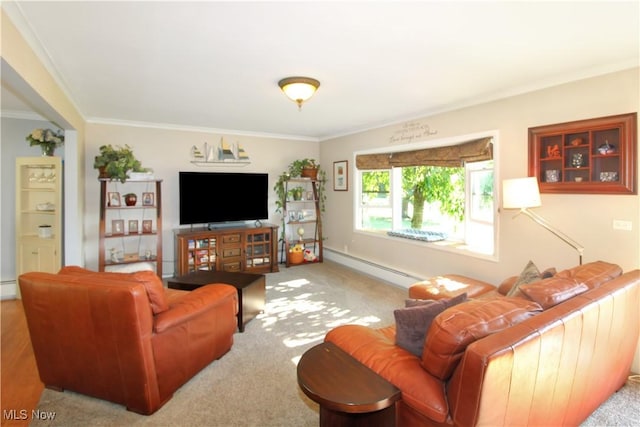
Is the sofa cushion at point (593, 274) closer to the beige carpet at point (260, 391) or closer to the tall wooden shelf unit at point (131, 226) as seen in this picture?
the beige carpet at point (260, 391)

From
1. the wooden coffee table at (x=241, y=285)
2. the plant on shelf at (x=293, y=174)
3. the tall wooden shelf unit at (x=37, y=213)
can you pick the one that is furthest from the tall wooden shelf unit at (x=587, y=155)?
the tall wooden shelf unit at (x=37, y=213)

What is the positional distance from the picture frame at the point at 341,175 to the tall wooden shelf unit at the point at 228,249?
1443 mm

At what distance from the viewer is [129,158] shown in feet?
15.0

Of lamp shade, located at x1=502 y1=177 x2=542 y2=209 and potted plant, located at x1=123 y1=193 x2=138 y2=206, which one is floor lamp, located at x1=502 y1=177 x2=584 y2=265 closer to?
lamp shade, located at x1=502 y1=177 x2=542 y2=209

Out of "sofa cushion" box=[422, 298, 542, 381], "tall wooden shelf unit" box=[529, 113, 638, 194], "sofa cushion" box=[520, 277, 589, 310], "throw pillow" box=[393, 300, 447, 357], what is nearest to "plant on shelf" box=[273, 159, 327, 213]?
"tall wooden shelf unit" box=[529, 113, 638, 194]

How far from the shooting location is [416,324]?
1800 mm

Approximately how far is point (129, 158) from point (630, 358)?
5.50 m

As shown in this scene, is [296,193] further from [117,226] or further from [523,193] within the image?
[523,193]

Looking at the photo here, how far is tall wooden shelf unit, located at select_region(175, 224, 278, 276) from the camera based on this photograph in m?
5.00

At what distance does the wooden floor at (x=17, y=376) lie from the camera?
222cm

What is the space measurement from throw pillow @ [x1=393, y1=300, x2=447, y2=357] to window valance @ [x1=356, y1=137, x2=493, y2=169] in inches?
103

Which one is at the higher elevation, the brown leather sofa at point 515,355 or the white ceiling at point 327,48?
the white ceiling at point 327,48

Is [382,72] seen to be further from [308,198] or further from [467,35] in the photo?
[308,198]

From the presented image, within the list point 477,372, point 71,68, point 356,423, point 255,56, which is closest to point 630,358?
point 477,372
